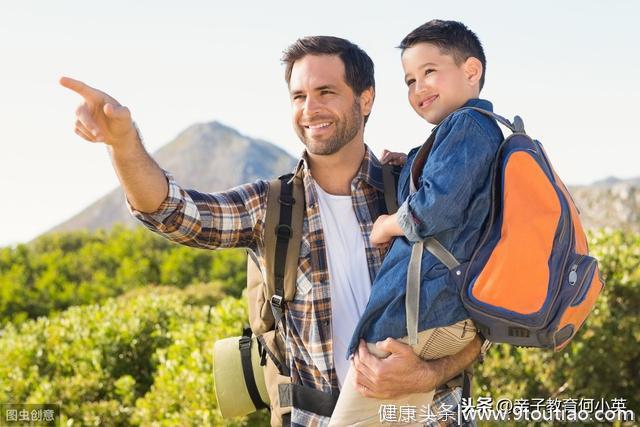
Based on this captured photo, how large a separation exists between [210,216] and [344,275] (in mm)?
538

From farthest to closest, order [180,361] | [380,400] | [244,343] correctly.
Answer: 1. [180,361]
2. [244,343]
3. [380,400]

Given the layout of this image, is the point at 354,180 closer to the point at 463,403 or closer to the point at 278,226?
the point at 278,226

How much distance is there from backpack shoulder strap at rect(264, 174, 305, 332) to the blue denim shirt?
12.8 inches

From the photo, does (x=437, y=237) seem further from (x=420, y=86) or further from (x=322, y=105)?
(x=322, y=105)

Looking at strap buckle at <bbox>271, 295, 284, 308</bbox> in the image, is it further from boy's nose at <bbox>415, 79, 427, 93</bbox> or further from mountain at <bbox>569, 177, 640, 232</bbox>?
mountain at <bbox>569, 177, 640, 232</bbox>

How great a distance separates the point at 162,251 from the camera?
11.4 metres

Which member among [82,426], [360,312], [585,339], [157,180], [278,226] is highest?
[157,180]

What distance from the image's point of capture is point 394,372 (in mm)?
2268

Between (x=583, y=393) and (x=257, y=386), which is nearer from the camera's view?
(x=257, y=386)

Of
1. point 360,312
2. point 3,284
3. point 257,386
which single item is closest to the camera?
point 360,312

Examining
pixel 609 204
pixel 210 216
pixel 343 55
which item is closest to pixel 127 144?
pixel 210 216

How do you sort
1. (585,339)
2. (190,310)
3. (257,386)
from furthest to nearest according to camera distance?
(190,310) → (585,339) → (257,386)

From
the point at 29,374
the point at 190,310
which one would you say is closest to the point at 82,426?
the point at 29,374

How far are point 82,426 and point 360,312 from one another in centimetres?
347
